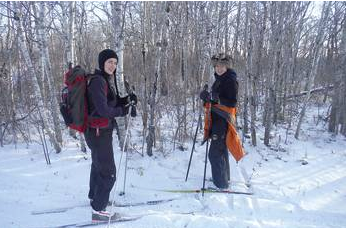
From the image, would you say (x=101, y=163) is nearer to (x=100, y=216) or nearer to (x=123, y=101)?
(x=100, y=216)

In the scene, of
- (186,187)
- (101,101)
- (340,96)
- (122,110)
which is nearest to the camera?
(101,101)

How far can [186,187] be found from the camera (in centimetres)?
536

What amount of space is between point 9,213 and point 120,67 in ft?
10.3

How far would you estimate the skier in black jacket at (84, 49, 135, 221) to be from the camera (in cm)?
367

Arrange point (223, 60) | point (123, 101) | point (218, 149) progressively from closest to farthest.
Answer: point (123, 101), point (223, 60), point (218, 149)

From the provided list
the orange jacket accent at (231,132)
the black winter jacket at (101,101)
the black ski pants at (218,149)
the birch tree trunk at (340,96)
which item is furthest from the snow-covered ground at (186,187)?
the birch tree trunk at (340,96)

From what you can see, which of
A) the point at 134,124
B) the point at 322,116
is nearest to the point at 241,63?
the point at 134,124

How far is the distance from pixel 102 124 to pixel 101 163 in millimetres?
501

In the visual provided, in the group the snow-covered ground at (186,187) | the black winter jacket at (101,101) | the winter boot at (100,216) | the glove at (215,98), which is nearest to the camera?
the black winter jacket at (101,101)

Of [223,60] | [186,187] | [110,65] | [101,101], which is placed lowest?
[186,187]

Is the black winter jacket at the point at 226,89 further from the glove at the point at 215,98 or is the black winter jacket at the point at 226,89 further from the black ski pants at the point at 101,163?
the black ski pants at the point at 101,163

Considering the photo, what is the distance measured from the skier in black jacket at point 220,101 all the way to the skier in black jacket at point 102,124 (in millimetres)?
1652

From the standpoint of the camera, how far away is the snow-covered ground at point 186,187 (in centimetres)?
409

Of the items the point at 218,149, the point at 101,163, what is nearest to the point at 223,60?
the point at 218,149
